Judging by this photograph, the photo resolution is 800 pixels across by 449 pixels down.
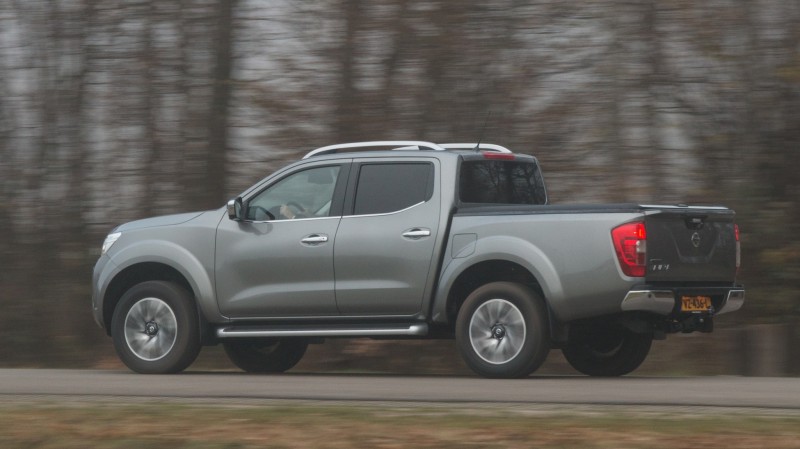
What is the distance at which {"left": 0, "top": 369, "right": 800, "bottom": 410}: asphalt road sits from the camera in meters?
9.16

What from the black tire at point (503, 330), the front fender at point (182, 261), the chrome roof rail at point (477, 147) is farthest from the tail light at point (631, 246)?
the front fender at point (182, 261)

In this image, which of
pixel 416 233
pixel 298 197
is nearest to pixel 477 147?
pixel 416 233

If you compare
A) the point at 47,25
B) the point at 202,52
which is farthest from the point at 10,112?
the point at 202,52

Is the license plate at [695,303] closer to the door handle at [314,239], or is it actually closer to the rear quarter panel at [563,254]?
the rear quarter panel at [563,254]

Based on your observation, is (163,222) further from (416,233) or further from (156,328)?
(416,233)

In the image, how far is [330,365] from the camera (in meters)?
15.3

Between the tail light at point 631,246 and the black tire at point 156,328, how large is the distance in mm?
3815

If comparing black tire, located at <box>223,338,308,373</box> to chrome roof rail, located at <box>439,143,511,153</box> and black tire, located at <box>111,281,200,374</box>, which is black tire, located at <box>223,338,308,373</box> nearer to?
black tire, located at <box>111,281,200,374</box>

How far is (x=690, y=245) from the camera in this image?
11.2m

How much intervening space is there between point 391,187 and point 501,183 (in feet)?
3.30

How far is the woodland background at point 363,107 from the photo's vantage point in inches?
579

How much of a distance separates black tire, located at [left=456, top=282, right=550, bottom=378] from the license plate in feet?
3.43

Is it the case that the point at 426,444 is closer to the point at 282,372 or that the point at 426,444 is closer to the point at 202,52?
the point at 282,372

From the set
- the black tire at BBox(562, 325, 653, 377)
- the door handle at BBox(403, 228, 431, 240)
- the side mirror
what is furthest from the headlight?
the black tire at BBox(562, 325, 653, 377)
